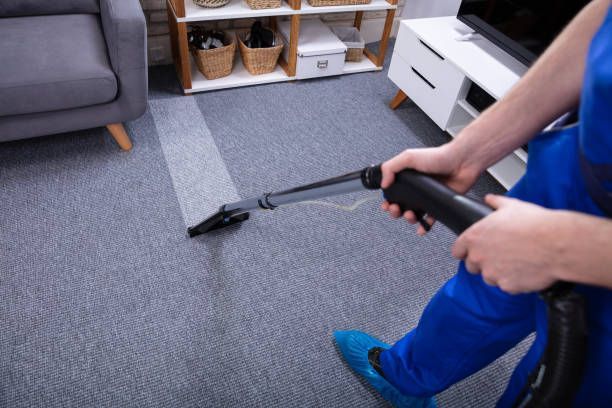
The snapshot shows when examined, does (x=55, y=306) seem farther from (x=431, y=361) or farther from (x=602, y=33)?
(x=602, y=33)

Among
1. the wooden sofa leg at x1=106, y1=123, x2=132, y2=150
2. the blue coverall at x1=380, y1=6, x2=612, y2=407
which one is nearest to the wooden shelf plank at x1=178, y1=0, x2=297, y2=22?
the wooden sofa leg at x1=106, y1=123, x2=132, y2=150

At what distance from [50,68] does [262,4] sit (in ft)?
3.48

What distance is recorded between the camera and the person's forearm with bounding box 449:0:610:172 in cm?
62

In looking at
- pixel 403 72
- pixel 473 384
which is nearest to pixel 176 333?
pixel 473 384

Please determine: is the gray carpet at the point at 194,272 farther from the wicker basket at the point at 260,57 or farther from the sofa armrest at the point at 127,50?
the wicker basket at the point at 260,57

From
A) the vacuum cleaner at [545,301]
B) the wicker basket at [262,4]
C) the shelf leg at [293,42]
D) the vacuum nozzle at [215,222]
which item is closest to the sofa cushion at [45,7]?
the wicker basket at [262,4]

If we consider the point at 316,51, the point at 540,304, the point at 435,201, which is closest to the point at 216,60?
the point at 316,51

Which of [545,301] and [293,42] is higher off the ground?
[545,301]

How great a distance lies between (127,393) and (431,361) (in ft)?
2.71

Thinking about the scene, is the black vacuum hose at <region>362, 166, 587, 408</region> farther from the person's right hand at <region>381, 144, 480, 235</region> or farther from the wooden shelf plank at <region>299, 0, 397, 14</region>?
the wooden shelf plank at <region>299, 0, 397, 14</region>

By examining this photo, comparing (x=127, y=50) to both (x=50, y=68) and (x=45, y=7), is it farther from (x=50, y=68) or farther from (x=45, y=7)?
(x=45, y=7)

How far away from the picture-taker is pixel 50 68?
1518 mm

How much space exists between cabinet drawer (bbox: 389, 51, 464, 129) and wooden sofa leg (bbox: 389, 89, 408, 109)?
2.0 inches

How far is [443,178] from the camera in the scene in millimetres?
814
